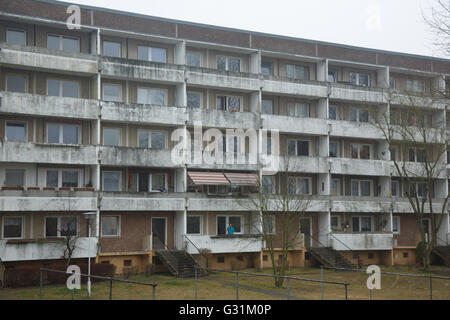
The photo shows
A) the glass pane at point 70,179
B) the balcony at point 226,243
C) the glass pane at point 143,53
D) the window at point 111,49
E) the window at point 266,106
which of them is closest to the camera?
the glass pane at point 70,179

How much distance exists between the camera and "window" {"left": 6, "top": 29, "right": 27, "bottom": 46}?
39.3m

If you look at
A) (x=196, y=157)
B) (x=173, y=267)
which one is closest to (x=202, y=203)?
(x=196, y=157)

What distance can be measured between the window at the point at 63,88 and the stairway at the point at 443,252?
32.1 metres

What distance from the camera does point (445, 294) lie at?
96.3 ft

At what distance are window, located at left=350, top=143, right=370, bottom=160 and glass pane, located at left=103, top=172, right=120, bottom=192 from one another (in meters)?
21.3

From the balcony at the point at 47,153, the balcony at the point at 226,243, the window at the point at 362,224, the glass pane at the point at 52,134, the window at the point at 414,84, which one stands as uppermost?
the window at the point at 414,84

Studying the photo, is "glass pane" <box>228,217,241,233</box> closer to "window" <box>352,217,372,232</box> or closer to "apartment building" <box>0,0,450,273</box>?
"apartment building" <box>0,0,450,273</box>

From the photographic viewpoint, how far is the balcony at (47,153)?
1454 inches

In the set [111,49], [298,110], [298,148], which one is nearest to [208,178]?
[298,148]

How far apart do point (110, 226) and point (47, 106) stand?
945 centimetres

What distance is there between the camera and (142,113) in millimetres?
41125

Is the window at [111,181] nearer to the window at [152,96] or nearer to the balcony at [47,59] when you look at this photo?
the window at [152,96]

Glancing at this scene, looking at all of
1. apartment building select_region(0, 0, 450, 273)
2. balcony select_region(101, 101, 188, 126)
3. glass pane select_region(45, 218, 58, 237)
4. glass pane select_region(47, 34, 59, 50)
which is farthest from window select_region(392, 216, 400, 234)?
glass pane select_region(47, 34, 59, 50)

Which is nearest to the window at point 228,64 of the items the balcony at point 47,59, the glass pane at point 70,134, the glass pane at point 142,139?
the glass pane at point 142,139
